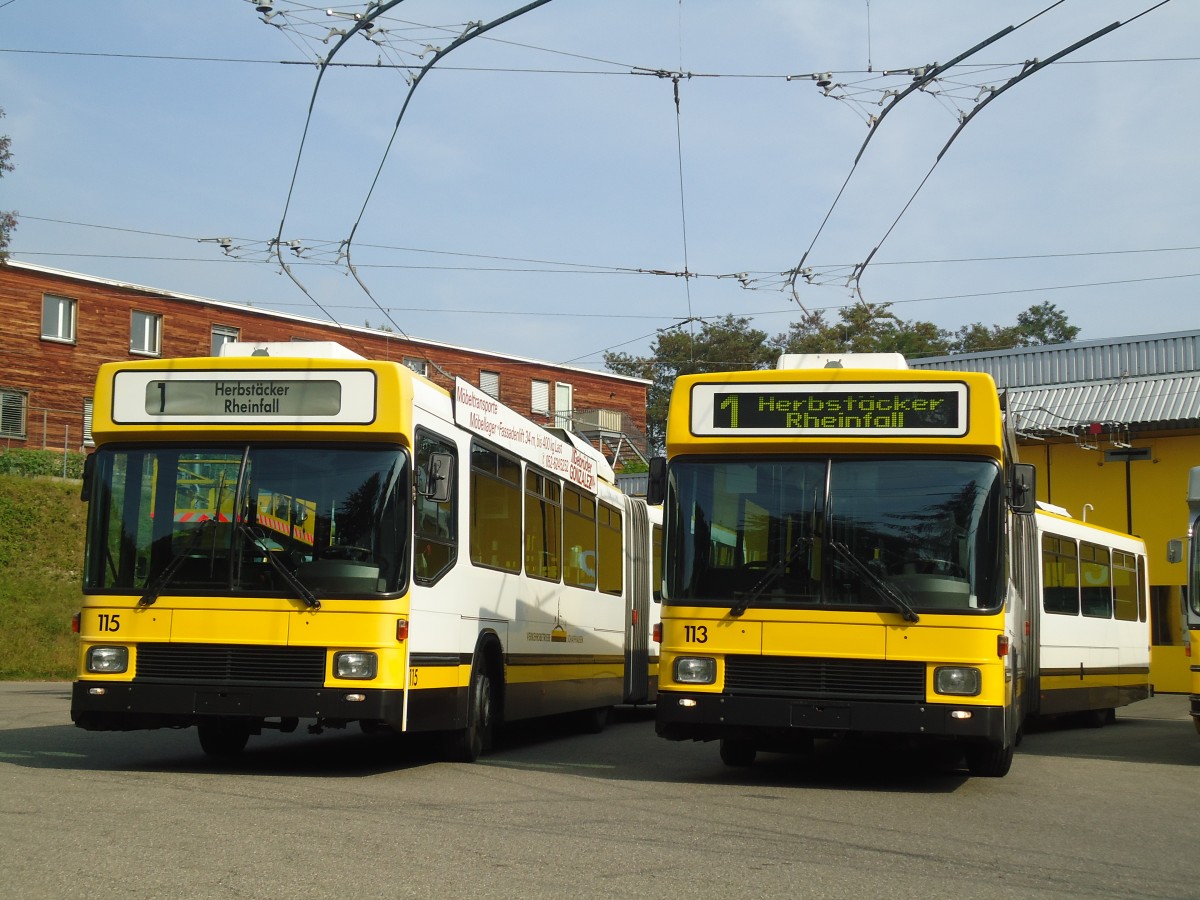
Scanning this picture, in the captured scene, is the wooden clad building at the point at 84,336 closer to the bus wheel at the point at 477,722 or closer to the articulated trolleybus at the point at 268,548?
the bus wheel at the point at 477,722

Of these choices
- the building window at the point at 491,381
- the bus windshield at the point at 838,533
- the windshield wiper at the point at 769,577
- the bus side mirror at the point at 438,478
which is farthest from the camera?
the building window at the point at 491,381

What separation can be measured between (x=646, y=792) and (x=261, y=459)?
3.69m

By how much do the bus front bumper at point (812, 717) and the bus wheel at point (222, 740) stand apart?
3604 mm

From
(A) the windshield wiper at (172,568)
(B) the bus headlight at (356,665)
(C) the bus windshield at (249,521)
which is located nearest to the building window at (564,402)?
(C) the bus windshield at (249,521)

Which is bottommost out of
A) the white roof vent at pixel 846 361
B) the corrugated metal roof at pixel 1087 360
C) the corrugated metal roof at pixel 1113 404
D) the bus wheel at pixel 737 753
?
the bus wheel at pixel 737 753

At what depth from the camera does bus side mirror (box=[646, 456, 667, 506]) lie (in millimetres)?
11641

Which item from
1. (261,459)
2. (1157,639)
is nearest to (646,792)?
(261,459)

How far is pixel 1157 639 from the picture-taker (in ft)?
106

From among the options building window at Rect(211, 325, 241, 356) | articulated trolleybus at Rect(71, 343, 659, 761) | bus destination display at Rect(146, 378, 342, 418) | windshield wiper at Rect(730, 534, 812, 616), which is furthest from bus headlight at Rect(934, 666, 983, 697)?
building window at Rect(211, 325, 241, 356)

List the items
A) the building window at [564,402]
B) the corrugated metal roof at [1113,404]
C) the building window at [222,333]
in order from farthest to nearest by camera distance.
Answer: the building window at [564,402] → the building window at [222,333] → the corrugated metal roof at [1113,404]

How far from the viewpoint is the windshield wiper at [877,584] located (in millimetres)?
10863

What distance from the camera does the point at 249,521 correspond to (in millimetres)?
11125

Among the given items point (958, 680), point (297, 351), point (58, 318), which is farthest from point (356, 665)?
point (58, 318)

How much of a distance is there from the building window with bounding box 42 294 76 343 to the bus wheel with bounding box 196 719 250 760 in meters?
30.9
